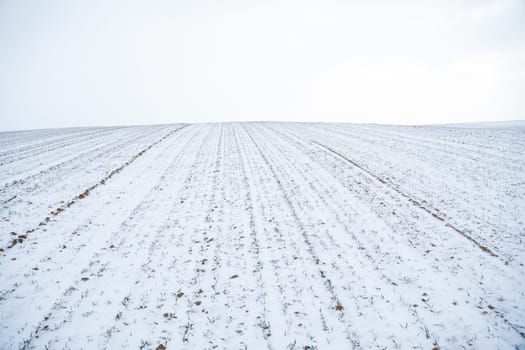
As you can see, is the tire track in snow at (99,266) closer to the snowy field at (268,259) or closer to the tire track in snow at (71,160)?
the snowy field at (268,259)

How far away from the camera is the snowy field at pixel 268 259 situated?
4.71 metres

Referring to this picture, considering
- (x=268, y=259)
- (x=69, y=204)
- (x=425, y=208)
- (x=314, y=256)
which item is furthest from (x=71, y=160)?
(x=425, y=208)

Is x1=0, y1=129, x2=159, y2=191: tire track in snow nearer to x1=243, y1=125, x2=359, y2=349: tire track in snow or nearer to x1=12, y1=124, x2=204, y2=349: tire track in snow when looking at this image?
x1=12, y1=124, x2=204, y2=349: tire track in snow

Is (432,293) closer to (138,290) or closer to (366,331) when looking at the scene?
(366,331)

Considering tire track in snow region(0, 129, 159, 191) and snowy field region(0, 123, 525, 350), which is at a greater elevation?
tire track in snow region(0, 129, 159, 191)

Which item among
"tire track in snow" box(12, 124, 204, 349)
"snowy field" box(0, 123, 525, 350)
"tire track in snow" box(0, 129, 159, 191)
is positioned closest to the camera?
"snowy field" box(0, 123, 525, 350)

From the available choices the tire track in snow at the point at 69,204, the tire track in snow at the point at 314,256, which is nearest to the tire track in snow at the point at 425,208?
the tire track in snow at the point at 314,256

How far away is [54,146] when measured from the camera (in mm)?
22703

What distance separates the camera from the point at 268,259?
662cm

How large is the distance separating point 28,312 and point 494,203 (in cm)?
1247

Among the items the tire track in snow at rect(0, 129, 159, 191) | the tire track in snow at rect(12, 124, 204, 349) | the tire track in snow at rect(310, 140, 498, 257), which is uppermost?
the tire track in snow at rect(0, 129, 159, 191)

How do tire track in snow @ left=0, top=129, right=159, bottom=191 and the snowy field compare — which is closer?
the snowy field

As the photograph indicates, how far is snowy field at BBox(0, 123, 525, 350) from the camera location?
15.4 feet

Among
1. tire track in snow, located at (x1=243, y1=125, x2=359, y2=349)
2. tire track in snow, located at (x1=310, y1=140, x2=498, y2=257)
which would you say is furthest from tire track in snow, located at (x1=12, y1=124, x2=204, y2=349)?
tire track in snow, located at (x1=310, y1=140, x2=498, y2=257)
